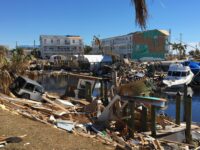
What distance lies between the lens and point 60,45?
522 feet

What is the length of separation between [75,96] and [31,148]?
1690 cm

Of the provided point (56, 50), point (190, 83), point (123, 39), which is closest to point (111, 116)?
point (190, 83)

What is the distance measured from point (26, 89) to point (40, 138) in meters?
13.4

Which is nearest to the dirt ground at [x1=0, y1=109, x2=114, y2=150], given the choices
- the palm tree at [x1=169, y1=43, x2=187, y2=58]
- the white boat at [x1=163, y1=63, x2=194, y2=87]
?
the white boat at [x1=163, y1=63, x2=194, y2=87]

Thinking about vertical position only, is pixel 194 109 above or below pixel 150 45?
below

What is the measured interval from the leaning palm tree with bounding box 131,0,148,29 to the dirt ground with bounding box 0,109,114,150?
398 cm

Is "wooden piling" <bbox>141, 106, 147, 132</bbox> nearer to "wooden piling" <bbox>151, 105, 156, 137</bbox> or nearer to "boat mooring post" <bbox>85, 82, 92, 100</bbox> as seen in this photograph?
"wooden piling" <bbox>151, 105, 156, 137</bbox>

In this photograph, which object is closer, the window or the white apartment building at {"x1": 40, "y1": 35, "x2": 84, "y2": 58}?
the window

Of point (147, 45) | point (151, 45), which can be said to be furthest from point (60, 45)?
point (151, 45)

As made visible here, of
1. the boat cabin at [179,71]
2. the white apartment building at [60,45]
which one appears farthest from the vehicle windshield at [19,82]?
the white apartment building at [60,45]

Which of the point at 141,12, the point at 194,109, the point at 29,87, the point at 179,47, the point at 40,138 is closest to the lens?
the point at 141,12

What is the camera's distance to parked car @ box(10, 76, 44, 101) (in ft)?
73.5

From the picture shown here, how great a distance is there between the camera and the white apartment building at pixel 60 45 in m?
156

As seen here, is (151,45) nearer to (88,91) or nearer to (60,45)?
(60,45)
